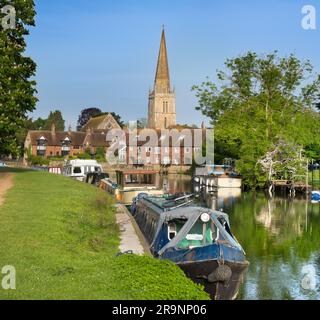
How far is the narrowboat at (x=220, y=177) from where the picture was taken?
2835 inches

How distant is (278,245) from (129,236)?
27.1 ft

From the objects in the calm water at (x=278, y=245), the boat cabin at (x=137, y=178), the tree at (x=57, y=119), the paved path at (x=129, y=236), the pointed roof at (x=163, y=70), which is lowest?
the calm water at (x=278, y=245)

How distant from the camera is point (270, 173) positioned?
222ft

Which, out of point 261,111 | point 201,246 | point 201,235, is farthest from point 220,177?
point 201,246

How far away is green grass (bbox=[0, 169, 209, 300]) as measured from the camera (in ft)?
43.4

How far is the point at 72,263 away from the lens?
16.1 metres

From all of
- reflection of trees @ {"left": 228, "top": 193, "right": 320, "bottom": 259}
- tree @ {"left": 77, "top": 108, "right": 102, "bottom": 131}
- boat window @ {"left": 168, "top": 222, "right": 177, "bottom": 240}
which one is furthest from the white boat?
tree @ {"left": 77, "top": 108, "right": 102, "bottom": 131}

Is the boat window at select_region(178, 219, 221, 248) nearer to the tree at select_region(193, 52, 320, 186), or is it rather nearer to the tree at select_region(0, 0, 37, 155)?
the tree at select_region(0, 0, 37, 155)

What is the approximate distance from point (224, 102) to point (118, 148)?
57976mm

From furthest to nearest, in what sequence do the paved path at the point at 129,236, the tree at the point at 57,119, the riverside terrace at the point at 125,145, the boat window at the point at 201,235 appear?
1. the tree at the point at 57,119
2. the riverside terrace at the point at 125,145
3. the paved path at the point at 129,236
4. the boat window at the point at 201,235

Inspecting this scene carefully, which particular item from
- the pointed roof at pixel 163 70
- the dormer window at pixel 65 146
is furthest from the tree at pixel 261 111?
the pointed roof at pixel 163 70

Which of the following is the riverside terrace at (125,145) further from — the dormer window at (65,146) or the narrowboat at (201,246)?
the narrowboat at (201,246)

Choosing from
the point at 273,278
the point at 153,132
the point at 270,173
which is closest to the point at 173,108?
the point at 153,132

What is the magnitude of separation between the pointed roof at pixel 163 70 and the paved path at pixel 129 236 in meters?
133
